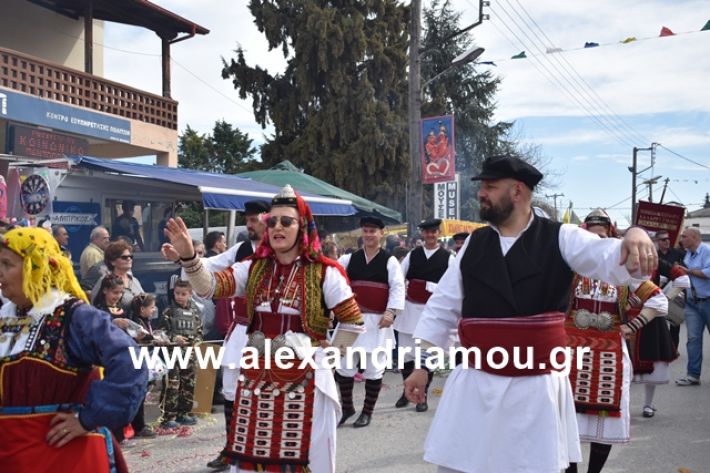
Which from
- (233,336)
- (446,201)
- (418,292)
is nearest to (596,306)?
(233,336)

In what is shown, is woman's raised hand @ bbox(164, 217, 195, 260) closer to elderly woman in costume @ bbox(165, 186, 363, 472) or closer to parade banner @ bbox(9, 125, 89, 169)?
elderly woman in costume @ bbox(165, 186, 363, 472)

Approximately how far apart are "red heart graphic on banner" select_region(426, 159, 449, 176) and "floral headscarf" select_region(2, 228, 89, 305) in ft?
46.7

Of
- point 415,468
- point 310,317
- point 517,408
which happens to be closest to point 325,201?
point 415,468

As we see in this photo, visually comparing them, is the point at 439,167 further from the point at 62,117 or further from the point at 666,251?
the point at 62,117

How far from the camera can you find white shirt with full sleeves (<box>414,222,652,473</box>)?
355 cm

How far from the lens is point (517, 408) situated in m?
3.62

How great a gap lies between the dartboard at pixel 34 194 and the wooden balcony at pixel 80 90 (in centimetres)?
667

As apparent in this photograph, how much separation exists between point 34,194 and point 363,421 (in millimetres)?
4924

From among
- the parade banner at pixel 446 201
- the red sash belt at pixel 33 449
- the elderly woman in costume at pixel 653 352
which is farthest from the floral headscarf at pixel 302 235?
the parade banner at pixel 446 201

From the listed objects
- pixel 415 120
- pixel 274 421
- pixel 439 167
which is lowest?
pixel 274 421

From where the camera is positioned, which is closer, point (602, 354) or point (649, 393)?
point (602, 354)

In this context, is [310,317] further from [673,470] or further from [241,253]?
[673,470]

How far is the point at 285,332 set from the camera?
441 centimetres

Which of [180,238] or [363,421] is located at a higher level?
[180,238]
